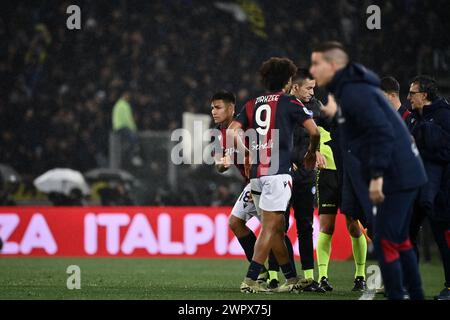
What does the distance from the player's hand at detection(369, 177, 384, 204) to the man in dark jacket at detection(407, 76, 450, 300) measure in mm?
2124

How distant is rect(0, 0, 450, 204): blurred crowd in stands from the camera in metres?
21.2

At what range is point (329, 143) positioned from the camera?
9.99 m

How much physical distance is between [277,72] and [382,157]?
92.4 inches

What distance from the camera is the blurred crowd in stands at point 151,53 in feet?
69.5

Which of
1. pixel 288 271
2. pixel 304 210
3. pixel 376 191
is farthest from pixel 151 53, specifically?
pixel 376 191

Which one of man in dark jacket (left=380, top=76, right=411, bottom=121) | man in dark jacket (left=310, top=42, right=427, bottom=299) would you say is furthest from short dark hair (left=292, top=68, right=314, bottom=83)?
man in dark jacket (left=310, top=42, right=427, bottom=299)

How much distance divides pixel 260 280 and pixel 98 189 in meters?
8.66

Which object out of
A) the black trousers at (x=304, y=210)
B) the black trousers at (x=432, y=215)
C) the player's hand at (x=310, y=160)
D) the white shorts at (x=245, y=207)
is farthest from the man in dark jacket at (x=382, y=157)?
the black trousers at (x=304, y=210)

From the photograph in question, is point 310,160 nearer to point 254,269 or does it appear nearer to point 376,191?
point 254,269

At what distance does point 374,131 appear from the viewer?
679cm

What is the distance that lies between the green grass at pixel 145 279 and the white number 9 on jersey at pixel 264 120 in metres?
1.50

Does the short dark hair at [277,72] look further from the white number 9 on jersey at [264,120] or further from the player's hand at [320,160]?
the player's hand at [320,160]
